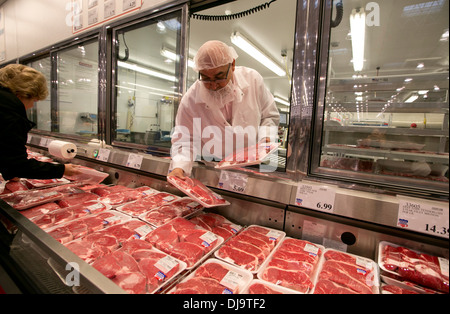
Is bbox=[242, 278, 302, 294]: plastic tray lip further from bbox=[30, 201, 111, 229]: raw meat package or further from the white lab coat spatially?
bbox=[30, 201, 111, 229]: raw meat package

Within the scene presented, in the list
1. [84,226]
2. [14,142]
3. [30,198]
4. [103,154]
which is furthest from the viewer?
[103,154]

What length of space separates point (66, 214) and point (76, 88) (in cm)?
357

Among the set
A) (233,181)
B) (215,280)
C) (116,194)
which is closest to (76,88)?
(116,194)

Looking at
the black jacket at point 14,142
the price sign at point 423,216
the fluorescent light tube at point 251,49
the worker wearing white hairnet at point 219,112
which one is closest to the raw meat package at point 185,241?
the worker wearing white hairnet at point 219,112

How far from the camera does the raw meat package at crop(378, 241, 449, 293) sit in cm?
90

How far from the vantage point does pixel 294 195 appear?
128 cm

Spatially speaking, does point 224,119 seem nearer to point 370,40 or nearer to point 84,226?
point 84,226

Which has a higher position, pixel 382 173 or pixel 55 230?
pixel 382 173

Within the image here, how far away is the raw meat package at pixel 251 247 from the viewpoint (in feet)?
3.73

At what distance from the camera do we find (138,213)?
5.31 feet

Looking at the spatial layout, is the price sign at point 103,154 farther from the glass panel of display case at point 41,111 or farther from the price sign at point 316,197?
the glass panel of display case at point 41,111
